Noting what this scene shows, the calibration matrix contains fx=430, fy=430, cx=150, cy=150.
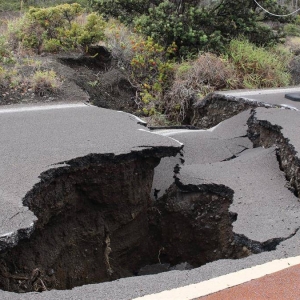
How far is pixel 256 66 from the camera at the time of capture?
1090 cm

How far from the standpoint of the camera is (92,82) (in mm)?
10539

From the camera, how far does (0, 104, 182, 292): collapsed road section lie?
371 cm

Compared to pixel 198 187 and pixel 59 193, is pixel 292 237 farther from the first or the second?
pixel 59 193

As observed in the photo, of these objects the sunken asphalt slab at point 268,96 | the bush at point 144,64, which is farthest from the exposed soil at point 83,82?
the sunken asphalt slab at point 268,96

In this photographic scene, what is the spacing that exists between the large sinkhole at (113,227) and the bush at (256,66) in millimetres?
5766

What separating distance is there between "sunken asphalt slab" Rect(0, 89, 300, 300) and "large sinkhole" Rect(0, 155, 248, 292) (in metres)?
0.22

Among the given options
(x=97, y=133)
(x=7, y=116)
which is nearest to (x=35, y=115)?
(x=7, y=116)

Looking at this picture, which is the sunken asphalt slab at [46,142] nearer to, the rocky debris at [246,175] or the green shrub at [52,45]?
the rocky debris at [246,175]

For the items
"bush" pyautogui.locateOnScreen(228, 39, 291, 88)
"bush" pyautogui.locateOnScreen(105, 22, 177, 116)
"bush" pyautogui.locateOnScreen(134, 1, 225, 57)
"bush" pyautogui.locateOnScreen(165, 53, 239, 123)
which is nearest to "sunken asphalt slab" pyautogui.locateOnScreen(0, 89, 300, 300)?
"bush" pyautogui.locateOnScreen(165, 53, 239, 123)

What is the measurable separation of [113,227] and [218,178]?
4.51 feet

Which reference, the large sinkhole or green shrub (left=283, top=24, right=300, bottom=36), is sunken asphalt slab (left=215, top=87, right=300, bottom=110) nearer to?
the large sinkhole

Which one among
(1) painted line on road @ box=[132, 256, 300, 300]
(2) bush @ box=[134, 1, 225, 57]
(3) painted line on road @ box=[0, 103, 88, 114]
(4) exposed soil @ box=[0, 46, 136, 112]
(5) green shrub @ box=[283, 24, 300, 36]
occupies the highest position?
(1) painted line on road @ box=[132, 256, 300, 300]

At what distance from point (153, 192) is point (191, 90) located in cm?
483

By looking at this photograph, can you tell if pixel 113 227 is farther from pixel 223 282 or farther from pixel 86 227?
pixel 223 282
